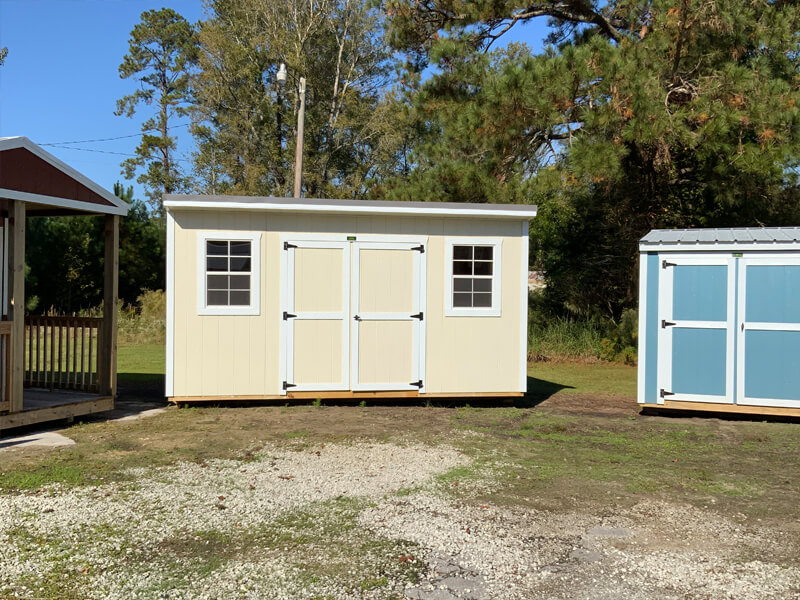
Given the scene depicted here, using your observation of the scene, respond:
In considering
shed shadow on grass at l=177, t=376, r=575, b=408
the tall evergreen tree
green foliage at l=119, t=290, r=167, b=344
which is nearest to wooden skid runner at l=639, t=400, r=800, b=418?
shed shadow on grass at l=177, t=376, r=575, b=408

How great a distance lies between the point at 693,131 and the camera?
11.4 metres

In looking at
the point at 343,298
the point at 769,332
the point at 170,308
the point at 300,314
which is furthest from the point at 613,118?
the point at 170,308

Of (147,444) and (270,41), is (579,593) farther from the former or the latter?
(270,41)

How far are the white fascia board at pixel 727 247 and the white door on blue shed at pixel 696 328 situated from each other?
8 cm

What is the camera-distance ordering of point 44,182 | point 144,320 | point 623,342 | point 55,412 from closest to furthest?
point 44,182 < point 55,412 < point 623,342 < point 144,320

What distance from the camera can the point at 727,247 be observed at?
779 centimetres

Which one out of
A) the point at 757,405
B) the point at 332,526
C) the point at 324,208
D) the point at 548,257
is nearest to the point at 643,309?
the point at 757,405

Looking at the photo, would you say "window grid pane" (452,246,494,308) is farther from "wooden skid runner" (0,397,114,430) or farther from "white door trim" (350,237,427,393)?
"wooden skid runner" (0,397,114,430)

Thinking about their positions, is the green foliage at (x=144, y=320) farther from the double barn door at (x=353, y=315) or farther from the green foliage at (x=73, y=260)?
the double barn door at (x=353, y=315)

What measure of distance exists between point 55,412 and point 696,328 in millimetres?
6749

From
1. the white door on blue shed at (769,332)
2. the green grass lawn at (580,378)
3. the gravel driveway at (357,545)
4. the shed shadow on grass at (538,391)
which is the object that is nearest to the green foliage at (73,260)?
the green grass lawn at (580,378)

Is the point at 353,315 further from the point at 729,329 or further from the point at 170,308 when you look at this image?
the point at 729,329

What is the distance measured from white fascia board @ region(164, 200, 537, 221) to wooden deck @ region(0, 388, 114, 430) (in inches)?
88.0

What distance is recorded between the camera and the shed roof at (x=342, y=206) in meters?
7.91
